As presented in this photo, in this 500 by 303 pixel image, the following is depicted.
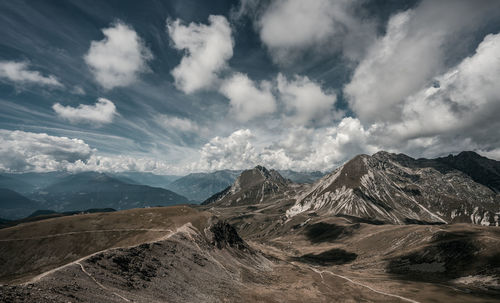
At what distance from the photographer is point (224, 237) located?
421ft

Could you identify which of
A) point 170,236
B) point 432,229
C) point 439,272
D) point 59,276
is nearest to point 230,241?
point 170,236

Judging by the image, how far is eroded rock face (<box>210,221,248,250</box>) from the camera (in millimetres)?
120625

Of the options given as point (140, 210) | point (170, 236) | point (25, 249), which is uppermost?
point (140, 210)

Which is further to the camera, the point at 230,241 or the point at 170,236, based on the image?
the point at 230,241

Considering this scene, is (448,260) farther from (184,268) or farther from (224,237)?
(184,268)

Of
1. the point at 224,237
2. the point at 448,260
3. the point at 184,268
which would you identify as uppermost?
the point at 224,237

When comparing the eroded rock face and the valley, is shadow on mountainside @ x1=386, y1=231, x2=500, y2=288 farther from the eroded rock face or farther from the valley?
the eroded rock face

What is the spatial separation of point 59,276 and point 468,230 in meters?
250

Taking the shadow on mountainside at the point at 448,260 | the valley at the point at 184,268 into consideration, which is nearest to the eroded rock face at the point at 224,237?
the valley at the point at 184,268

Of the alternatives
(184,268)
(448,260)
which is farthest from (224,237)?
(448,260)

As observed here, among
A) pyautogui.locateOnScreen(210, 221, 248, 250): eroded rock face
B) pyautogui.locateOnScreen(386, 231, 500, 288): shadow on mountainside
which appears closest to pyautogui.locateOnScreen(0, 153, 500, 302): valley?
pyautogui.locateOnScreen(386, 231, 500, 288): shadow on mountainside

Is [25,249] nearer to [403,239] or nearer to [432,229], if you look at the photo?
[403,239]

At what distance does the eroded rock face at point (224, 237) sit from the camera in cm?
12062

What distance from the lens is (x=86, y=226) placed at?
120 meters
